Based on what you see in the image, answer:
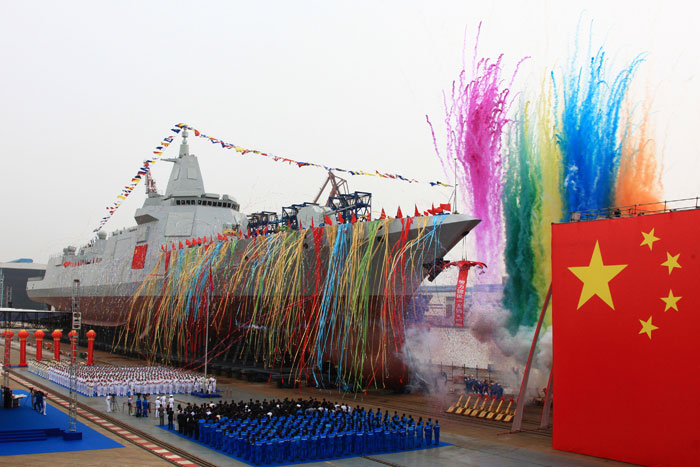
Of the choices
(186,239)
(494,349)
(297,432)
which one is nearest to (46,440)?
(297,432)

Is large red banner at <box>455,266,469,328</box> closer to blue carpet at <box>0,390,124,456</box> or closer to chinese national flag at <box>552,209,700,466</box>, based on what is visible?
chinese national flag at <box>552,209,700,466</box>

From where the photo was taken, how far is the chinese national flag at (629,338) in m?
13.5

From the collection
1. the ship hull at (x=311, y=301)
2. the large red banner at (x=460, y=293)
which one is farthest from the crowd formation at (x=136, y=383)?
the large red banner at (x=460, y=293)

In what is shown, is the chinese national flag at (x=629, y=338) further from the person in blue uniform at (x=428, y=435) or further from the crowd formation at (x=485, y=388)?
the crowd formation at (x=485, y=388)

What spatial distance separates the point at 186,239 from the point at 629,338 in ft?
98.0

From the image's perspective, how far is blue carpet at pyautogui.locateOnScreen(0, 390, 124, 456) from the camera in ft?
48.7

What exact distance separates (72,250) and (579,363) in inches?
2168

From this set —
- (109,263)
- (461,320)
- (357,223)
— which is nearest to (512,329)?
(461,320)

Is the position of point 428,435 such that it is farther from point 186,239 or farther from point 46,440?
point 186,239

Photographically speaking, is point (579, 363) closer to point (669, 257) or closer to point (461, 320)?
point (669, 257)

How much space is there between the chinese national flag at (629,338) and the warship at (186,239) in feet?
23.9

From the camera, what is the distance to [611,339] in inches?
584

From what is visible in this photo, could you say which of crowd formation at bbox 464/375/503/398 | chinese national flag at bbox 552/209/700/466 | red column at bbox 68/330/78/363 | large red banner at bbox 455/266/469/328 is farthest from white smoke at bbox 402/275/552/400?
red column at bbox 68/330/78/363

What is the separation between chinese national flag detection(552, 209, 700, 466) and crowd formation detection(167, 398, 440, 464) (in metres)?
3.79
